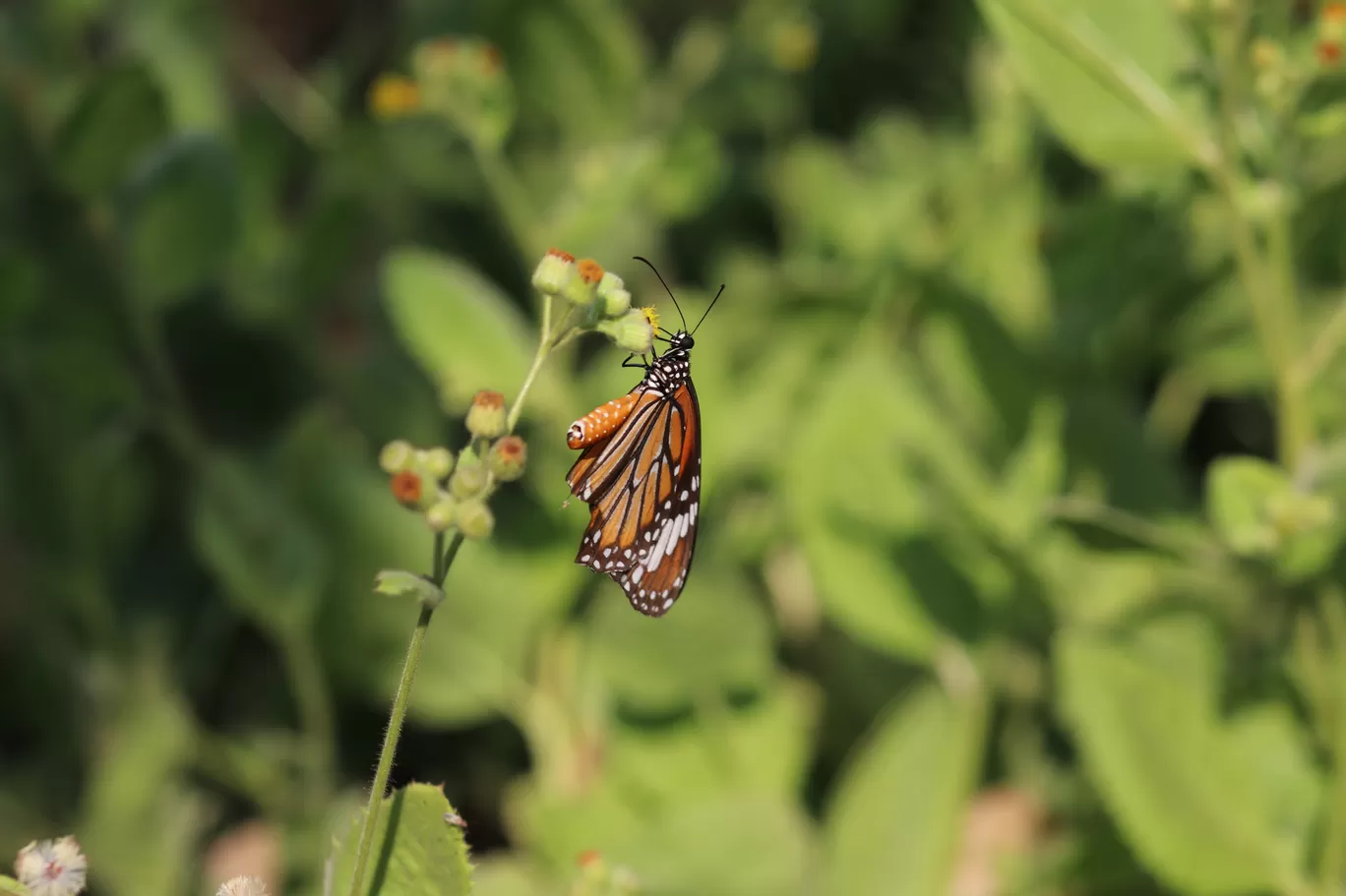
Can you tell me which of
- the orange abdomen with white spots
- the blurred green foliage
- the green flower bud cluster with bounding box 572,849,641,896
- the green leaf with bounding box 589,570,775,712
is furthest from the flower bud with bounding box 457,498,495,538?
the green leaf with bounding box 589,570,775,712

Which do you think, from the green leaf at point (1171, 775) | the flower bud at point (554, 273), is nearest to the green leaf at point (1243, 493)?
the green leaf at point (1171, 775)

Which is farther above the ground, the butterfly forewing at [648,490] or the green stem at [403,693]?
the butterfly forewing at [648,490]

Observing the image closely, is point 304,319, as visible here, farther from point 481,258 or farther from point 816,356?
point 816,356

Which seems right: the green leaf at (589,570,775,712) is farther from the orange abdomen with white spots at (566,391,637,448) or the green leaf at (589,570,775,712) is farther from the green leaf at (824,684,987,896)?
the orange abdomen with white spots at (566,391,637,448)

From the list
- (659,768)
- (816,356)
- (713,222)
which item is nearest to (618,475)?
(659,768)

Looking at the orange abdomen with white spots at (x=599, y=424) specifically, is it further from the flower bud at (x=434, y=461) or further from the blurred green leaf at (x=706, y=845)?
the blurred green leaf at (x=706, y=845)

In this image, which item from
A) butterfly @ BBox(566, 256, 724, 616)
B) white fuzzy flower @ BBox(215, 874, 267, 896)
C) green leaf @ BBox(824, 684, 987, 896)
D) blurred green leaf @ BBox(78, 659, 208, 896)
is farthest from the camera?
blurred green leaf @ BBox(78, 659, 208, 896)

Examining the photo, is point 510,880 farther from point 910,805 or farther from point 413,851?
point 413,851
